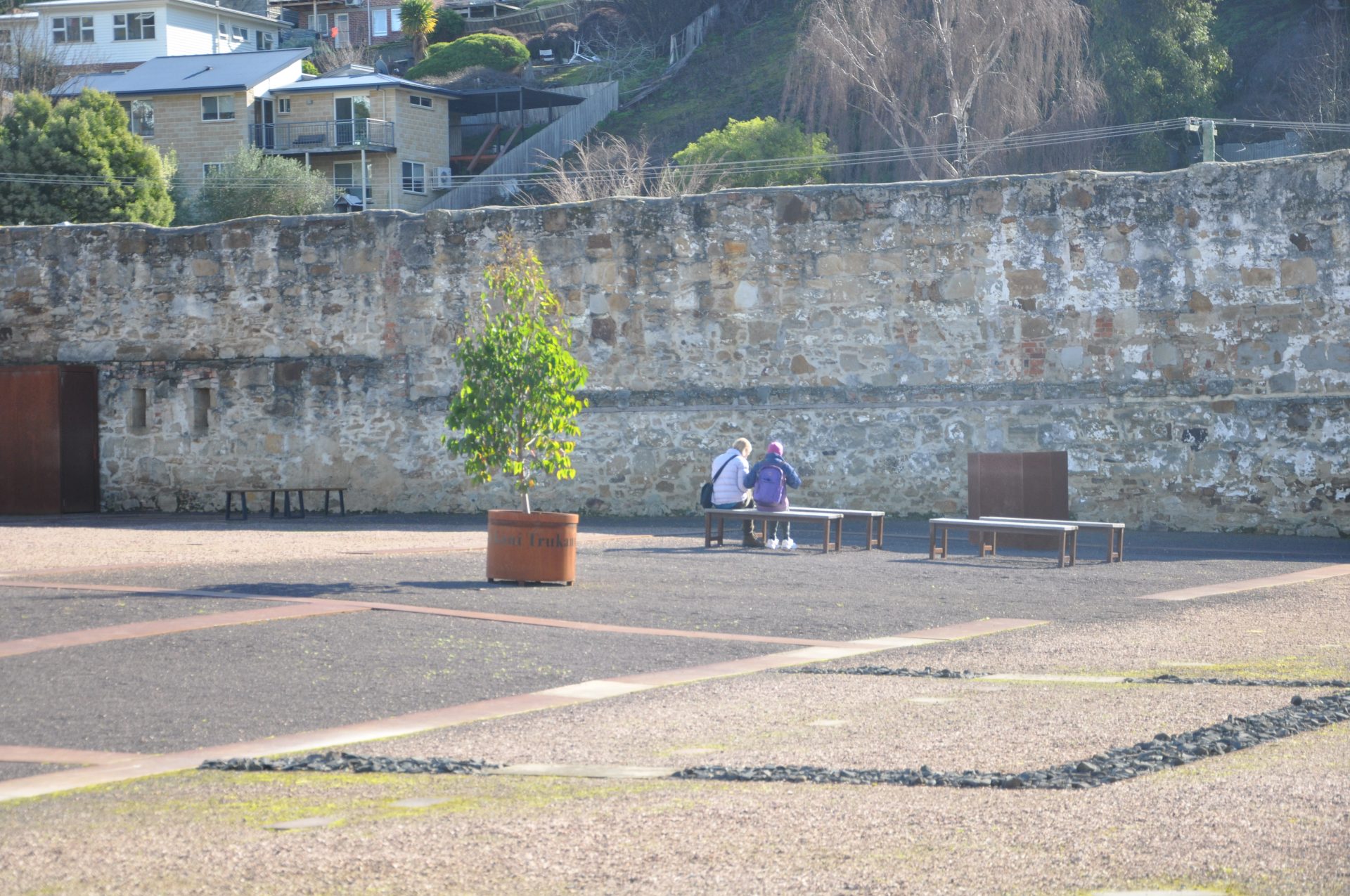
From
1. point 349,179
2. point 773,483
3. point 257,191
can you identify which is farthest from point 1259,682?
point 349,179

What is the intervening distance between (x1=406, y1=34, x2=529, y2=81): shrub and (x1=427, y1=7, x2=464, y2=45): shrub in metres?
7.75

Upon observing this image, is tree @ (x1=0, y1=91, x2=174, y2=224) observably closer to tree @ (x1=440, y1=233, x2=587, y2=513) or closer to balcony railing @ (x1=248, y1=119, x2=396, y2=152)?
balcony railing @ (x1=248, y1=119, x2=396, y2=152)

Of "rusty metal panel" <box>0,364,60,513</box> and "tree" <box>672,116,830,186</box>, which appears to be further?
"tree" <box>672,116,830,186</box>

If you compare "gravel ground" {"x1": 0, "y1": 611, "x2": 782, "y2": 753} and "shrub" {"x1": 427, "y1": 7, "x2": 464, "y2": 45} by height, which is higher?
"shrub" {"x1": 427, "y1": 7, "x2": 464, "y2": 45}

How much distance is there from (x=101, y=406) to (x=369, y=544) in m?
7.08

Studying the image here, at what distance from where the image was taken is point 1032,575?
12.5 meters

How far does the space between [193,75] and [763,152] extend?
2648cm

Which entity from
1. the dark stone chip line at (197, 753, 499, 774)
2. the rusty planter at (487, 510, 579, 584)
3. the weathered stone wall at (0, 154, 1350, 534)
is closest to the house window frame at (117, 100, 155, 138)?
the weathered stone wall at (0, 154, 1350, 534)

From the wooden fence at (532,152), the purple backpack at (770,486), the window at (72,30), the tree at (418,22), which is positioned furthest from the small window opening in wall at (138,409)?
the tree at (418,22)

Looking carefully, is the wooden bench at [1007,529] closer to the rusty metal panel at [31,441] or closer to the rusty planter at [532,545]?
the rusty planter at [532,545]

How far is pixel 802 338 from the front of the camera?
57.6ft

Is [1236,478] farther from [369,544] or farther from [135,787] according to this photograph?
[135,787]

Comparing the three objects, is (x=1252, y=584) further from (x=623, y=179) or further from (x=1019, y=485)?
(x=623, y=179)

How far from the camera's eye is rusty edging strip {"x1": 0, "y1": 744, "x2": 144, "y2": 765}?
5676mm
